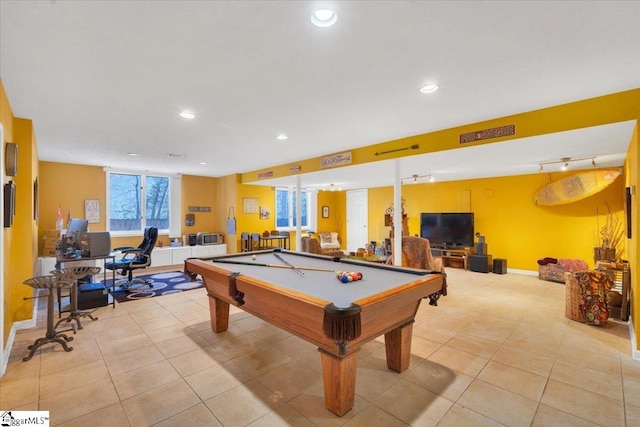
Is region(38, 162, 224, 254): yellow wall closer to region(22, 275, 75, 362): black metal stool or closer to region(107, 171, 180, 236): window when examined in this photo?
region(107, 171, 180, 236): window

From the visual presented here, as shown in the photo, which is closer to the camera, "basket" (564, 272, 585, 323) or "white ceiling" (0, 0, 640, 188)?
"white ceiling" (0, 0, 640, 188)

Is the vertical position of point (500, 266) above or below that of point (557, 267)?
below

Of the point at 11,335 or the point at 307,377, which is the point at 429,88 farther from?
the point at 11,335

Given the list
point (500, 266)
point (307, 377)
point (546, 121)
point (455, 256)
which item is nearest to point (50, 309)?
point (307, 377)

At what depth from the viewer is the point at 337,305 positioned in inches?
70.0

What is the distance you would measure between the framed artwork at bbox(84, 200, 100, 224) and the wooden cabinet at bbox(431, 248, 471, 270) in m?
8.41

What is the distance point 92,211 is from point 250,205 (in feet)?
12.3

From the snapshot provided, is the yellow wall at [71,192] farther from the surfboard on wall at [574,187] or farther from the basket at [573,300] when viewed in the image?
the surfboard on wall at [574,187]

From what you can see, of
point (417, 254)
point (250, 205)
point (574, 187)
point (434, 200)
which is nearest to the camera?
point (417, 254)

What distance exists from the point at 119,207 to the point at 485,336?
26.9 ft

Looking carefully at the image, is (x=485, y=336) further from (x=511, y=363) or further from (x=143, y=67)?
(x=143, y=67)

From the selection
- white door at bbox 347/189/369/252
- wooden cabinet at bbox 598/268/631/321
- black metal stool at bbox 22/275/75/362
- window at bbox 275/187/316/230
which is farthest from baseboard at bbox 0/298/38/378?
white door at bbox 347/189/369/252

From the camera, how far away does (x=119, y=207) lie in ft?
23.9

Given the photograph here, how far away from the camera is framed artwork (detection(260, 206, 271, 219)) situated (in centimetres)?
882
